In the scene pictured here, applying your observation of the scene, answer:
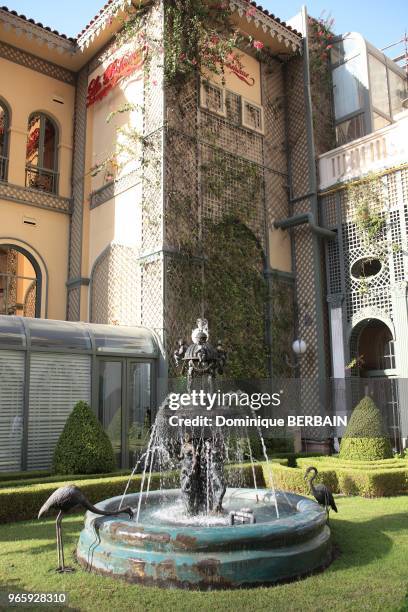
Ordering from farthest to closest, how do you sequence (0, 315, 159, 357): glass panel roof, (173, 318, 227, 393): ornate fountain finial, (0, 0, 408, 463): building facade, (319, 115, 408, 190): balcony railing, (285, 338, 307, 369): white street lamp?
(285, 338, 307, 369): white street lamp → (319, 115, 408, 190): balcony railing → (0, 0, 408, 463): building facade → (0, 315, 159, 357): glass panel roof → (173, 318, 227, 393): ornate fountain finial

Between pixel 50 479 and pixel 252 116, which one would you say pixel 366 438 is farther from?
pixel 252 116

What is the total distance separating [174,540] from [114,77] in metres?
11.9

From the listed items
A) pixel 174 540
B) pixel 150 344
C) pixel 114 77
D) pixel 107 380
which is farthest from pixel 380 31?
pixel 174 540

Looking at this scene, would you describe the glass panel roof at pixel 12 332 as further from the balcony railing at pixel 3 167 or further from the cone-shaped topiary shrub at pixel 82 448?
the balcony railing at pixel 3 167

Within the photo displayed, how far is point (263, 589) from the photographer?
4.45 m

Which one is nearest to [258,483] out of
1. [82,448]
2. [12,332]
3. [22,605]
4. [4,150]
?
[82,448]

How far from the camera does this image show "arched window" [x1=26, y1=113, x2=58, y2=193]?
14.0 m

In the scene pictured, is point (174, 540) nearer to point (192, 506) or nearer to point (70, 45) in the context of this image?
point (192, 506)

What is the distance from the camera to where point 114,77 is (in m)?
13.5

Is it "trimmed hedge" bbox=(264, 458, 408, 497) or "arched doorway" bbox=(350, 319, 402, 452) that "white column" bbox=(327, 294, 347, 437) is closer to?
"arched doorway" bbox=(350, 319, 402, 452)

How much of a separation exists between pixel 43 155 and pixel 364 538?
12159mm

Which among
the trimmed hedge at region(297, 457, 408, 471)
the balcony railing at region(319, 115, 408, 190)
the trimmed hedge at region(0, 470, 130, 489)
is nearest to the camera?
the trimmed hedge at region(0, 470, 130, 489)

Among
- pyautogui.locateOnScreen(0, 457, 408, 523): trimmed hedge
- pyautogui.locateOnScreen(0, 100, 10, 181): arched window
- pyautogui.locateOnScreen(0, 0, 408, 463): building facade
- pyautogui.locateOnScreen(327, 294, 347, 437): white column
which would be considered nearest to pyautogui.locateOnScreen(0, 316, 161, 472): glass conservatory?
pyautogui.locateOnScreen(0, 0, 408, 463): building facade

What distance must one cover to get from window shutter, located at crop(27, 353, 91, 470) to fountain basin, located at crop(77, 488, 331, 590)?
4.69 metres
